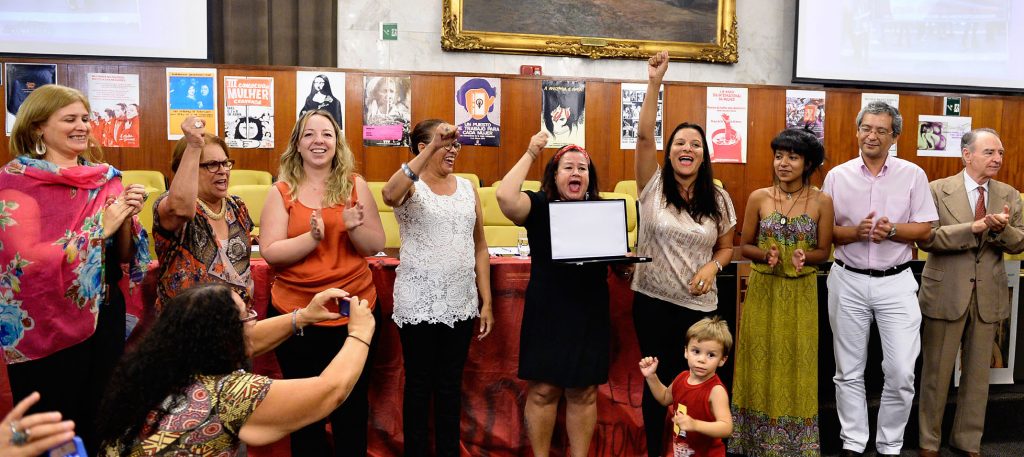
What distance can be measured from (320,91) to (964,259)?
5.10 meters

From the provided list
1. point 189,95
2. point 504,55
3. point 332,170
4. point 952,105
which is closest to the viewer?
point 332,170

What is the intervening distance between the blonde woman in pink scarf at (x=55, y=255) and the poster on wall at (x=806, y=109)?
6.37 m

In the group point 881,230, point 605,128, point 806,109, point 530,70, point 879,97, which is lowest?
point 881,230

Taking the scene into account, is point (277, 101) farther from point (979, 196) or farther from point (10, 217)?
point (979, 196)

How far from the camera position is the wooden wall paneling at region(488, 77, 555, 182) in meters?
7.04

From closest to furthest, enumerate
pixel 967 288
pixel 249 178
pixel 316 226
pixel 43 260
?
pixel 43 260 < pixel 316 226 < pixel 967 288 < pixel 249 178

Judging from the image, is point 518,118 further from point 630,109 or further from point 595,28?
point 595,28

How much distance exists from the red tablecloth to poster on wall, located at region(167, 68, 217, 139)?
388cm

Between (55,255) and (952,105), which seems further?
(952,105)

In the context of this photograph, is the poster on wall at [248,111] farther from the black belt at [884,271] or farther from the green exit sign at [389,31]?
the black belt at [884,271]

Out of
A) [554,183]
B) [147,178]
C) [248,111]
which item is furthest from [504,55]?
[554,183]

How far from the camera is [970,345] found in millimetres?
3438

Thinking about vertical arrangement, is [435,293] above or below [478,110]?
below

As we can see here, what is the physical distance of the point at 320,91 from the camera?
6.71 m
